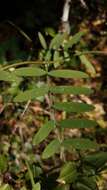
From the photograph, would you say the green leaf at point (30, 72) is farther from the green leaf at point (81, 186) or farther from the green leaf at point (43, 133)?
the green leaf at point (81, 186)

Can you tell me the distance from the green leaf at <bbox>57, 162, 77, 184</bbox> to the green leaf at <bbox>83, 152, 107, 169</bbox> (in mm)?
62

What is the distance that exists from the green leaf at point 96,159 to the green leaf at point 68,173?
6 centimetres

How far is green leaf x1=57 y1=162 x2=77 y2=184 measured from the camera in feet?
4.37

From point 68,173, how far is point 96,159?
11 cm

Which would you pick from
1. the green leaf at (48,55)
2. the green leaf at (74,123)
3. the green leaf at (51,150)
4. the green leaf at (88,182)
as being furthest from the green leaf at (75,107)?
the green leaf at (48,55)

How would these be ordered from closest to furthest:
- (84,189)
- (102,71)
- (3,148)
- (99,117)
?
(84,189) → (3,148) → (99,117) → (102,71)

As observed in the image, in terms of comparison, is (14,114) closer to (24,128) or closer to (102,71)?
(24,128)

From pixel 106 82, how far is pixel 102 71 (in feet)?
0.46

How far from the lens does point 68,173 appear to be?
135 cm

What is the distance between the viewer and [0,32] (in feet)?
12.1

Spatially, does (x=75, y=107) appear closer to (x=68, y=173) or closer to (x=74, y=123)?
(x=74, y=123)

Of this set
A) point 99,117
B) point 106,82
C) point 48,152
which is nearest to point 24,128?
point 99,117

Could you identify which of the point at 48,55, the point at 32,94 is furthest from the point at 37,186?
the point at 48,55

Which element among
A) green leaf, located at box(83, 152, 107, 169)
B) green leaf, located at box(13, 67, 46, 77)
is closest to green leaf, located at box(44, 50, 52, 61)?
green leaf, located at box(13, 67, 46, 77)
